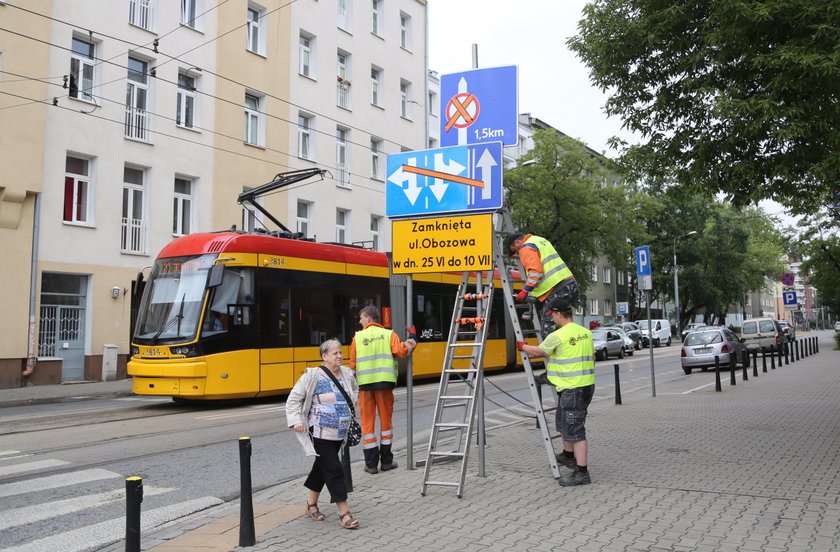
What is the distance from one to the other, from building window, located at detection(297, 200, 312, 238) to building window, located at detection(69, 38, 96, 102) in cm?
937

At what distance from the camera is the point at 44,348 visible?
1961 centimetres

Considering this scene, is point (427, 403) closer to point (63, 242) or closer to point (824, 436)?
point (824, 436)

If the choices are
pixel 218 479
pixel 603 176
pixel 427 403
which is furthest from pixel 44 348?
pixel 603 176

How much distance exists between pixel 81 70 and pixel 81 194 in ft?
11.5

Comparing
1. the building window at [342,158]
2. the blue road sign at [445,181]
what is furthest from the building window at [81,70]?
the blue road sign at [445,181]

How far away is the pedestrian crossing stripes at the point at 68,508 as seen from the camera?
17.8 feet

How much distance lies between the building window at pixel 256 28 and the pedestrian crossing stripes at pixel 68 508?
21.3 m

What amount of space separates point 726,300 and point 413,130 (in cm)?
3665

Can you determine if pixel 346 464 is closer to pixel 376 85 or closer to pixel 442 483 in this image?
pixel 442 483

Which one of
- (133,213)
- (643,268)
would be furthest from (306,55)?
(643,268)

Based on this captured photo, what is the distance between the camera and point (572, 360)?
22.1 feet

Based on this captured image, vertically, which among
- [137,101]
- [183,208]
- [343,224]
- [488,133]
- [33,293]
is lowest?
[33,293]

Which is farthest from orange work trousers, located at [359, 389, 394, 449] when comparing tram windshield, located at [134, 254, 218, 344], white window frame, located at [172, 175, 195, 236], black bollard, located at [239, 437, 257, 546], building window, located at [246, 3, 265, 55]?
building window, located at [246, 3, 265, 55]

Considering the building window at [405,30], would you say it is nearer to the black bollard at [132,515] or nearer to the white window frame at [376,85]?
the white window frame at [376,85]
